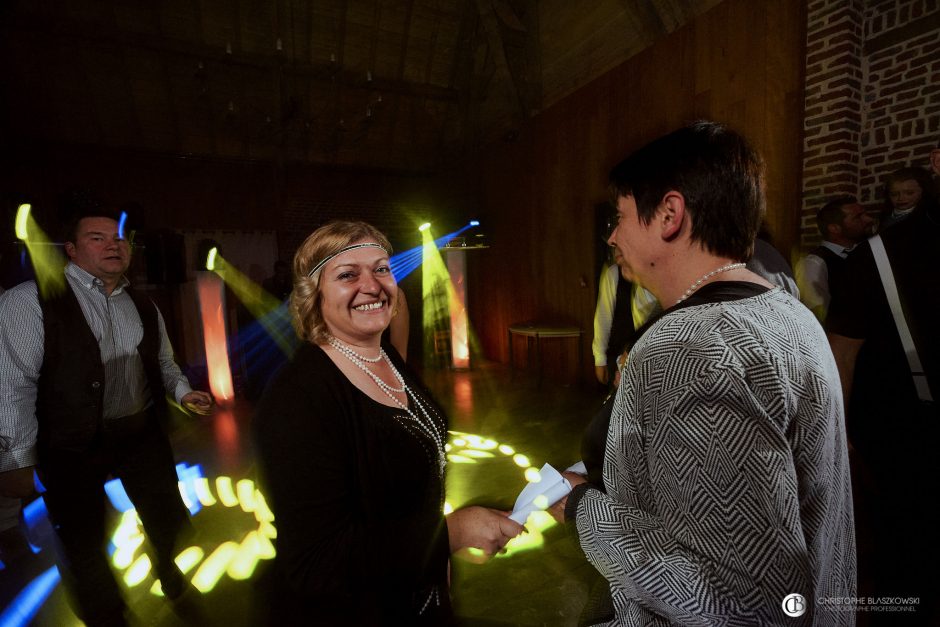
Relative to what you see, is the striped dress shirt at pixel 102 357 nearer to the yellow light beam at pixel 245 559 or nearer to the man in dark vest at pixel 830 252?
the yellow light beam at pixel 245 559

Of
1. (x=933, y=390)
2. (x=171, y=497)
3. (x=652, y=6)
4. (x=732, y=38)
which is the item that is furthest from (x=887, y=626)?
(x=652, y=6)

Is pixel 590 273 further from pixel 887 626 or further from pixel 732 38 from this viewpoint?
pixel 887 626

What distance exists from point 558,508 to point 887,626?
165 centimetres

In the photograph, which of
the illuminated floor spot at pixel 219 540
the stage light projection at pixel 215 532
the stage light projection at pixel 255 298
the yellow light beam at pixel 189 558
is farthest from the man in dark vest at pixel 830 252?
the stage light projection at pixel 255 298

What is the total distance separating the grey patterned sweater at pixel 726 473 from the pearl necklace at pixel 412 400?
574 mm

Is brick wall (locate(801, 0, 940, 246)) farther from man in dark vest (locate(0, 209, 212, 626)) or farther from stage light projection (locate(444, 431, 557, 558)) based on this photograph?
man in dark vest (locate(0, 209, 212, 626))

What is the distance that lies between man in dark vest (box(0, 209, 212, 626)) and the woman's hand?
1.59 m

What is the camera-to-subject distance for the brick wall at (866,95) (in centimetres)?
298

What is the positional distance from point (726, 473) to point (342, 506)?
78cm

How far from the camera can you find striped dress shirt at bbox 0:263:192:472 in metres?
1.72

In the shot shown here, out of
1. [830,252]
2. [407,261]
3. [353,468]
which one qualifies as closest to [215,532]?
[353,468]

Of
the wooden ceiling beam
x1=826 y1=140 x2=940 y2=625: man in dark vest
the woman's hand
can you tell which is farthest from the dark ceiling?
the woman's hand

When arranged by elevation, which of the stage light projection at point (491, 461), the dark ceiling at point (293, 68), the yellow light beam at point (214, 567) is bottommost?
the stage light projection at point (491, 461)

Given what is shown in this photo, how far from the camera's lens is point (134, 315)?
7.14ft
